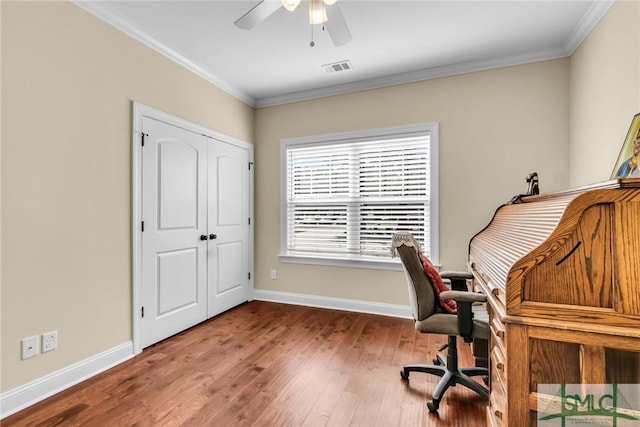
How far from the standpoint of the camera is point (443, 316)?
183 centimetres

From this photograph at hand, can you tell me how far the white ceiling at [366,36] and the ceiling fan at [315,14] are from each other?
0.52 metres

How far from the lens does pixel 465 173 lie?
10.3 feet

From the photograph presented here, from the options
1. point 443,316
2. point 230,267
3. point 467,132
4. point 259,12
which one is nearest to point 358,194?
point 467,132

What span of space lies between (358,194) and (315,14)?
86.0 inches

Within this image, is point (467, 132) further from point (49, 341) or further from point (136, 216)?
point (49, 341)

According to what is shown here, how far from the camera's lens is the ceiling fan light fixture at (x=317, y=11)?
63.6 inches

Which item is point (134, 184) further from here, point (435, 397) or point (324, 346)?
point (435, 397)

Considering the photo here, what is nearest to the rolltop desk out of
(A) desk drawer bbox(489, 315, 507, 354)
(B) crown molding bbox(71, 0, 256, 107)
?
(A) desk drawer bbox(489, 315, 507, 354)

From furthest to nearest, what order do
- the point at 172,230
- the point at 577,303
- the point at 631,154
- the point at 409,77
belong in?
the point at 409,77 < the point at 172,230 < the point at 631,154 < the point at 577,303

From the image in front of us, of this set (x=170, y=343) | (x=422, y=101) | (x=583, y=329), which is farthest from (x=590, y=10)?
(x=170, y=343)

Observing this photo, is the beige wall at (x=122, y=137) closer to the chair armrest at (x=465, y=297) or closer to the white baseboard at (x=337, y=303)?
the white baseboard at (x=337, y=303)

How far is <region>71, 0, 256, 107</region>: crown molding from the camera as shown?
7.22ft

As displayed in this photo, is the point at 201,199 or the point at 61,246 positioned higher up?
the point at 201,199

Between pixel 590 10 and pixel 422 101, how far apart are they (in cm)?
142
